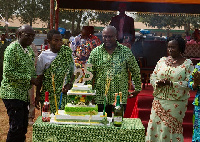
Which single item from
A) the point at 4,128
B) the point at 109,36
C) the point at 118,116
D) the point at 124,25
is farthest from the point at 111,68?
the point at 124,25

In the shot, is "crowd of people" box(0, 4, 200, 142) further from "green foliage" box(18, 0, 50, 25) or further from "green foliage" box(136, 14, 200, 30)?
"green foliage" box(136, 14, 200, 30)

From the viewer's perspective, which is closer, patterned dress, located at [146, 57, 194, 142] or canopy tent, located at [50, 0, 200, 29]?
patterned dress, located at [146, 57, 194, 142]

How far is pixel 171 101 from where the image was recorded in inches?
197

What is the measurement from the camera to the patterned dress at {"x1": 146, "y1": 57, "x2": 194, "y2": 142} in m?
4.88

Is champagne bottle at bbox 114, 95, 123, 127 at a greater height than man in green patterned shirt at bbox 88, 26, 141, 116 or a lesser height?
lesser

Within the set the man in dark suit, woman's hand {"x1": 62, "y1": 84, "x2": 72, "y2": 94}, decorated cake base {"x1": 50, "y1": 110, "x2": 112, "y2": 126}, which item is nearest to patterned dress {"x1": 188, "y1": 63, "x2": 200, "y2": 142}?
decorated cake base {"x1": 50, "y1": 110, "x2": 112, "y2": 126}

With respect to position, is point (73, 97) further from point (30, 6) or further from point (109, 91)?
point (30, 6)

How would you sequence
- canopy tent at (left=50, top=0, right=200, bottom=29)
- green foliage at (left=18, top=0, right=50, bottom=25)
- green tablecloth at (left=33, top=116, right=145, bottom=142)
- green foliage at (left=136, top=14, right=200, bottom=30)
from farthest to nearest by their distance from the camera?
1. green foliage at (left=136, top=14, right=200, bottom=30)
2. green foliage at (left=18, top=0, right=50, bottom=25)
3. canopy tent at (left=50, top=0, right=200, bottom=29)
4. green tablecloth at (left=33, top=116, right=145, bottom=142)

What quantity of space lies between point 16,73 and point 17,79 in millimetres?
84

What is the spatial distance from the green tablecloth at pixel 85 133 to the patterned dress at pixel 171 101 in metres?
1.11

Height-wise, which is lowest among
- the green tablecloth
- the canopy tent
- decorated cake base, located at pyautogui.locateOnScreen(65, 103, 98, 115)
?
the green tablecloth

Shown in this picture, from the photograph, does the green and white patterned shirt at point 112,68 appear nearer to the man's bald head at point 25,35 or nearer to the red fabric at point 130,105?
the man's bald head at point 25,35

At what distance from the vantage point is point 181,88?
4.88m

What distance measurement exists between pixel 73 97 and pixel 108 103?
2.81 ft
